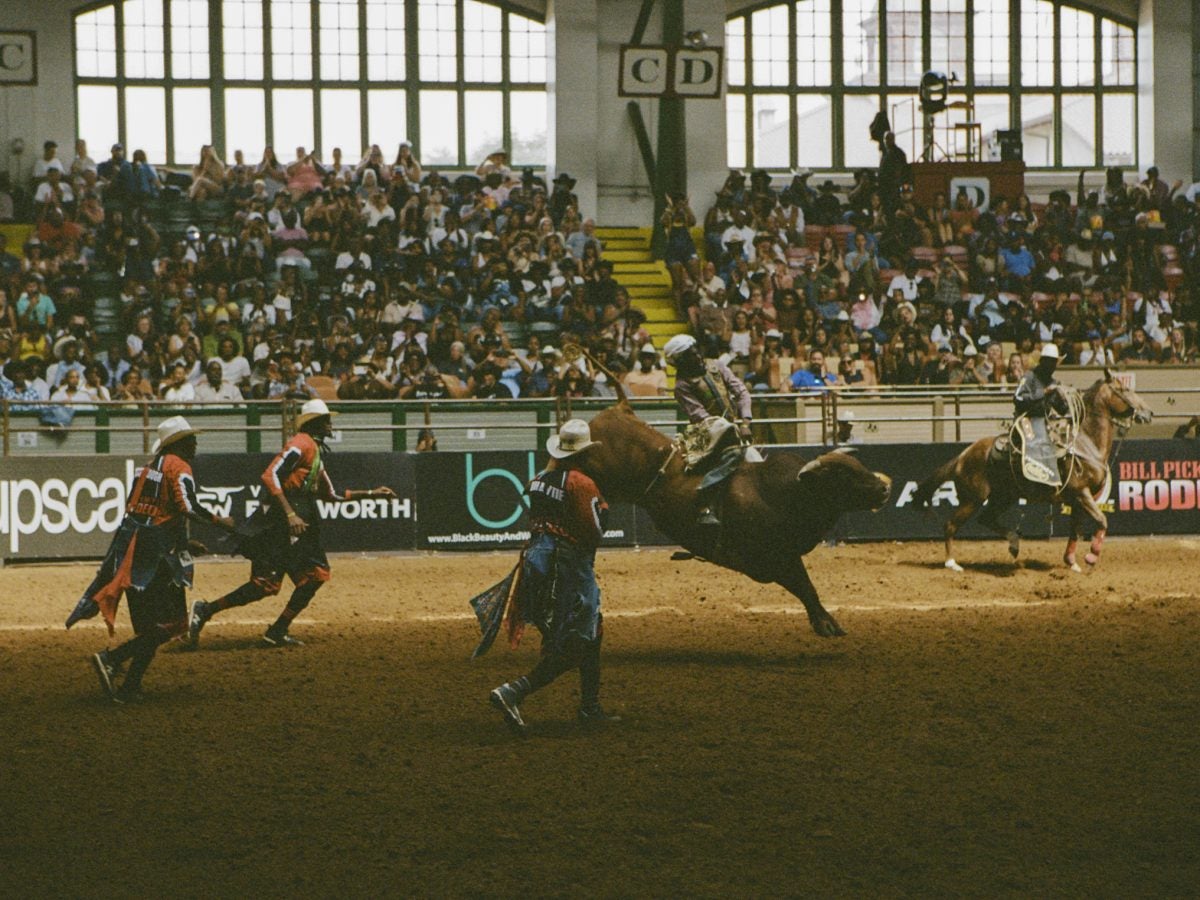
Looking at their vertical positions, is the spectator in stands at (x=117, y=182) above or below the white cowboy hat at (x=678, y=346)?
above

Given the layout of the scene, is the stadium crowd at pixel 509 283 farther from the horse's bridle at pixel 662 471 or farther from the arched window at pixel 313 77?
the horse's bridle at pixel 662 471

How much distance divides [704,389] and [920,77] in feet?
76.2

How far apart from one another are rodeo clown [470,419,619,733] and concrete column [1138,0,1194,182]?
28.3 metres

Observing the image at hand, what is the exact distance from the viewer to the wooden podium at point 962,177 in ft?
100

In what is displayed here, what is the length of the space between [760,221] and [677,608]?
1557 cm

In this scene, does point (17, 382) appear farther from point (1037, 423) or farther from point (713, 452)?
point (1037, 423)

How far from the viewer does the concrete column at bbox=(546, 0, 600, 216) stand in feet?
101

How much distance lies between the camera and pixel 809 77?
110ft

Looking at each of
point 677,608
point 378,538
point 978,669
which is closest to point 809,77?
point 378,538

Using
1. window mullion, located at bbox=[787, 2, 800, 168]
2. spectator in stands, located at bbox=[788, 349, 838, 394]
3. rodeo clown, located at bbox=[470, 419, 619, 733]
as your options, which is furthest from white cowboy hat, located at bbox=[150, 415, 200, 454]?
window mullion, located at bbox=[787, 2, 800, 168]

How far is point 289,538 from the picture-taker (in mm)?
11969

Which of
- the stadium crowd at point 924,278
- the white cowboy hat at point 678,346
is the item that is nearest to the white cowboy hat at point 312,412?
the white cowboy hat at point 678,346

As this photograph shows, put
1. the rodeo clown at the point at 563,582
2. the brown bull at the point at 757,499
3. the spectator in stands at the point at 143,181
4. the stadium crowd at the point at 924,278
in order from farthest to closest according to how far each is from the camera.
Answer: the spectator in stands at the point at 143,181 → the stadium crowd at the point at 924,278 → the brown bull at the point at 757,499 → the rodeo clown at the point at 563,582

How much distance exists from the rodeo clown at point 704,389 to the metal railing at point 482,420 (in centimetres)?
641
